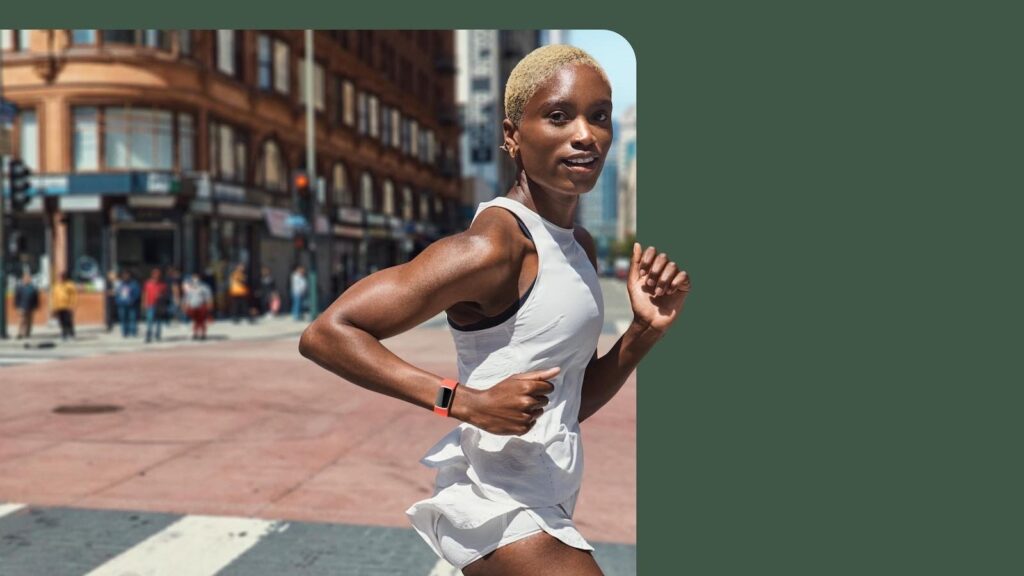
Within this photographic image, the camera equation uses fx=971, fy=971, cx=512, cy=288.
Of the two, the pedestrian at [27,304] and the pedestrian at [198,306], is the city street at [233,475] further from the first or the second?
the pedestrian at [198,306]

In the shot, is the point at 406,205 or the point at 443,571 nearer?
the point at 443,571

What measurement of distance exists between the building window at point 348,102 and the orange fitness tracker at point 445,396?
61.3ft

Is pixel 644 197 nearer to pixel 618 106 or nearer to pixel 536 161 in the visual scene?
pixel 618 106

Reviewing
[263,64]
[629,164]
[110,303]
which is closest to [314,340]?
[629,164]

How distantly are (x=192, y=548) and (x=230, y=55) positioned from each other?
23.1m

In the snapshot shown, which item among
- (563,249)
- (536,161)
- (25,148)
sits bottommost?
(563,249)

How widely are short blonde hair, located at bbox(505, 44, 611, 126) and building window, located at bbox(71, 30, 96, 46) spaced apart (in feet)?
79.2

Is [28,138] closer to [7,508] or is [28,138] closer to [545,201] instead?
[7,508]

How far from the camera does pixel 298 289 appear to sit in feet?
78.6

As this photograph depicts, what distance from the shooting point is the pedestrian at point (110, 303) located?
22959 millimetres

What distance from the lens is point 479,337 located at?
2.25 metres

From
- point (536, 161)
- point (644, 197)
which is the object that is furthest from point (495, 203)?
point (644, 197)

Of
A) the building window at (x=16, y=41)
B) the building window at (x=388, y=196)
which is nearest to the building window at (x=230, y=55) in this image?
the building window at (x=16, y=41)

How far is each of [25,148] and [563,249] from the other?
984 inches
